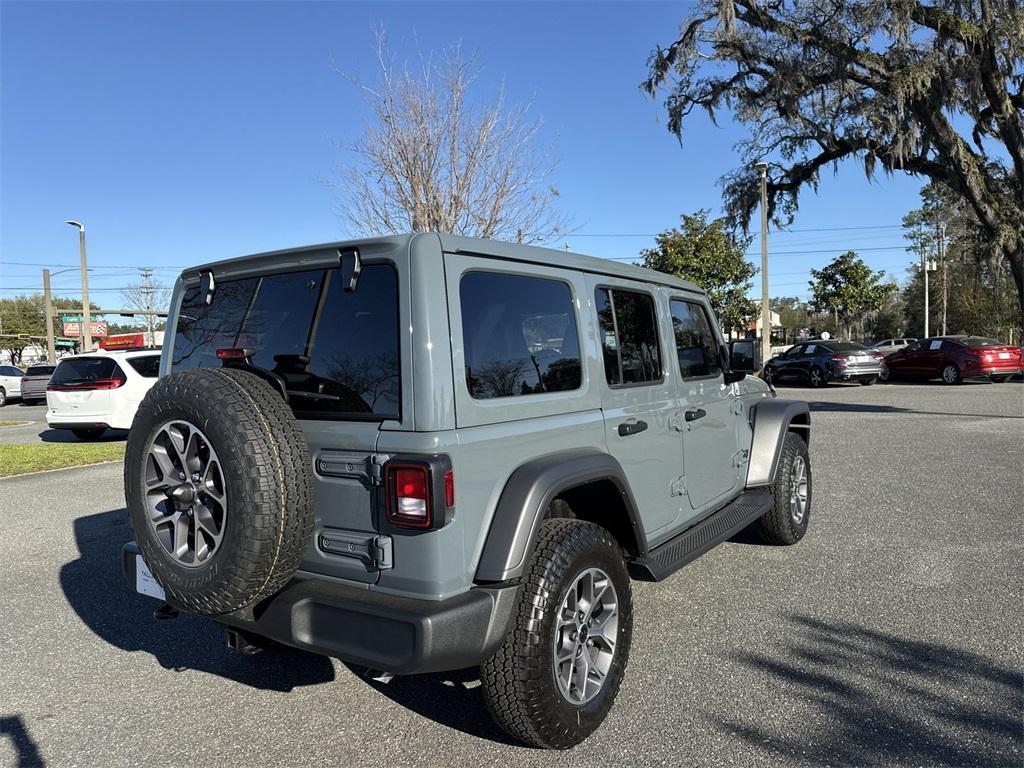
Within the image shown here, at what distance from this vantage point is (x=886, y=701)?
3.04 meters

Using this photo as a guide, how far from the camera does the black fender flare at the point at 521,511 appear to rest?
8.29 ft

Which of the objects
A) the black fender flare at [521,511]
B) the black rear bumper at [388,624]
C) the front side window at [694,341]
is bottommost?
the black rear bumper at [388,624]

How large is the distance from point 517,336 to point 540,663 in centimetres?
123

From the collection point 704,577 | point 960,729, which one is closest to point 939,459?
point 704,577

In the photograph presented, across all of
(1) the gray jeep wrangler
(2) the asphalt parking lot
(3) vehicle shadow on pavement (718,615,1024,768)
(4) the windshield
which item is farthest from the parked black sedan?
(1) the gray jeep wrangler

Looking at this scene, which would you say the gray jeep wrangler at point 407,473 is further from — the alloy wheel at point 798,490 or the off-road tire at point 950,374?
the off-road tire at point 950,374

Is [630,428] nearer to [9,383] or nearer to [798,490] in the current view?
[798,490]

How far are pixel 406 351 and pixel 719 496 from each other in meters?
2.59

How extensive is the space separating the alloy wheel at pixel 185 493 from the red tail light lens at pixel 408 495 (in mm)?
565

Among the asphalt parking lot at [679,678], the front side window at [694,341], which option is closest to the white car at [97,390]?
the asphalt parking lot at [679,678]

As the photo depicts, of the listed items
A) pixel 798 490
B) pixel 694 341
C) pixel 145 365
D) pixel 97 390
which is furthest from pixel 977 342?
pixel 97 390

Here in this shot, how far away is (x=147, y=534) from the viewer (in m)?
2.73

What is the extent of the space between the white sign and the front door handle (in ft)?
6.58

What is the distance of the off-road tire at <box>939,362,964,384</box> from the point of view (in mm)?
19766
